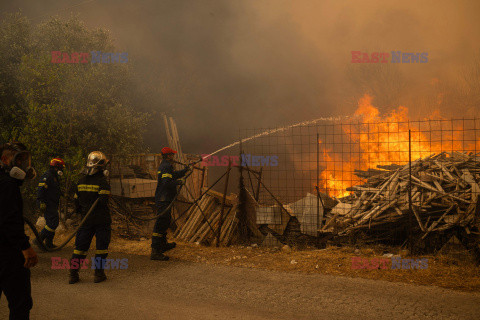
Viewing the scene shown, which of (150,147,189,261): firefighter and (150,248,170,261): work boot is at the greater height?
(150,147,189,261): firefighter

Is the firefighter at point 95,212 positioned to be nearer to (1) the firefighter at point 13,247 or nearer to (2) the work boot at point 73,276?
(2) the work boot at point 73,276

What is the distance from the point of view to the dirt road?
401 centimetres

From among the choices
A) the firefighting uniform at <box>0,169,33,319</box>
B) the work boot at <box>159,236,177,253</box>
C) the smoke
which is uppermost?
the smoke

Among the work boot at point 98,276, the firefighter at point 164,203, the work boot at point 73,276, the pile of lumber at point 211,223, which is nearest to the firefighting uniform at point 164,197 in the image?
the firefighter at point 164,203

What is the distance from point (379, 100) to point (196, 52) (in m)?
12.1

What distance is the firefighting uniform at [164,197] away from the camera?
6.59m

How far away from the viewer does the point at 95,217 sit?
5352 mm

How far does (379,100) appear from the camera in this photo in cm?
2264

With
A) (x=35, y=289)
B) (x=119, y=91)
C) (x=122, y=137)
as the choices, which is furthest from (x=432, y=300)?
(x=119, y=91)

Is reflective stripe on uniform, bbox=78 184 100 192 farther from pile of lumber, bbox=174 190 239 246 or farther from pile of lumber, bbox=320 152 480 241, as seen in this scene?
pile of lumber, bbox=320 152 480 241

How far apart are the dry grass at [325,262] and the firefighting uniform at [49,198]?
787 millimetres

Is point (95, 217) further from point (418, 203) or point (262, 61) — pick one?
point (262, 61)

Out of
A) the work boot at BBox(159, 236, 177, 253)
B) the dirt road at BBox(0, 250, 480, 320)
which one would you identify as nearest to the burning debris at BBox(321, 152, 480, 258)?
the dirt road at BBox(0, 250, 480, 320)

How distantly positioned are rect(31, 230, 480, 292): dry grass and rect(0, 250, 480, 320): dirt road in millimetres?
304
